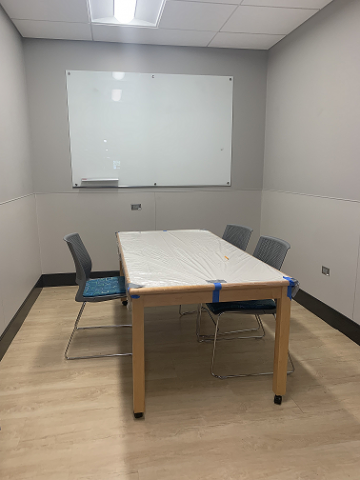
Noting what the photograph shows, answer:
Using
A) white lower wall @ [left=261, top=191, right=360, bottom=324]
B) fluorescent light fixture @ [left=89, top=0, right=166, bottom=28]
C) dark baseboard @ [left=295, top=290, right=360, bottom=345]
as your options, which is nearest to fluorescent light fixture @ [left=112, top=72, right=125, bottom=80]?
fluorescent light fixture @ [left=89, top=0, right=166, bottom=28]

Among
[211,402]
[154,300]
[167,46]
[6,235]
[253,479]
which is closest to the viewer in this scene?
[253,479]

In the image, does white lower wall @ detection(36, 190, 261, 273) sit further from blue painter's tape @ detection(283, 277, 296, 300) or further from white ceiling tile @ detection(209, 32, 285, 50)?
blue painter's tape @ detection(283, 277, 296, 300)

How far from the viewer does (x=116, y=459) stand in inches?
70.9

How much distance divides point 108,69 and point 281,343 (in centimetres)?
374

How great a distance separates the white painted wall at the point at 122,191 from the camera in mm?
4223

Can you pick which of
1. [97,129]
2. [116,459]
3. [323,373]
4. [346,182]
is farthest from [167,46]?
[116,459]

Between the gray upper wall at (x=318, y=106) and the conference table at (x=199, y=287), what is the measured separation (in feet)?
4.58

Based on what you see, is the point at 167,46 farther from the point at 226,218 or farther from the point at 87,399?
the point at 87,399

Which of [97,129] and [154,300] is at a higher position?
[97,129]

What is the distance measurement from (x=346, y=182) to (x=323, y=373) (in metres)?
1.64

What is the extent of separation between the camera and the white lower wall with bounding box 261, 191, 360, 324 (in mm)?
3109

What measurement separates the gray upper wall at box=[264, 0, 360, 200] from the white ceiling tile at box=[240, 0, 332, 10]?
0.34 feet

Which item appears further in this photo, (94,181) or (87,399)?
(94,181)

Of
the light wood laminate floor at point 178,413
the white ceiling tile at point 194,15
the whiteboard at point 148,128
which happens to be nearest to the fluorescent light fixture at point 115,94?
the whiteboard at point 148,128
